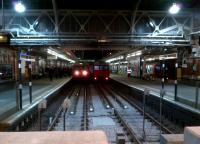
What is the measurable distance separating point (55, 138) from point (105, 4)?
63.9ft

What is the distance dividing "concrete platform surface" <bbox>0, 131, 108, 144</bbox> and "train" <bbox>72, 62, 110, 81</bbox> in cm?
3767

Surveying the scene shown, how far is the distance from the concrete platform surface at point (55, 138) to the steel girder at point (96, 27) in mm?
17636

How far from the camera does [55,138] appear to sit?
3750 mm

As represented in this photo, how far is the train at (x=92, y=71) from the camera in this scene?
4172 centimetres

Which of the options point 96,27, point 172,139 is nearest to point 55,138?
point 172,139

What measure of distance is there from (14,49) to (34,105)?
443 inches

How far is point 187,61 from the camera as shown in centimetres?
2506

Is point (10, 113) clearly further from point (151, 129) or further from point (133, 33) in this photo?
point (133, 33)

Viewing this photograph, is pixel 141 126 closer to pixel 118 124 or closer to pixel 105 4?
pixel 118 124

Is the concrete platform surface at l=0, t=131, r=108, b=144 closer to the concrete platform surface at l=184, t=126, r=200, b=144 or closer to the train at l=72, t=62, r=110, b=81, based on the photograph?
the concrete platform surface at l=184, t=126, r=200, b=144

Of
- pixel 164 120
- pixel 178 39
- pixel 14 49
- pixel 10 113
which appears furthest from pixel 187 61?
pixel 10 113

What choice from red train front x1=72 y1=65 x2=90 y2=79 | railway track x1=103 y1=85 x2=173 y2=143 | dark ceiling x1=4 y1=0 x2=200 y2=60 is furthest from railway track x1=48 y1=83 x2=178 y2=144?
red train front x1=72 y1=65 x2=90 y2=79

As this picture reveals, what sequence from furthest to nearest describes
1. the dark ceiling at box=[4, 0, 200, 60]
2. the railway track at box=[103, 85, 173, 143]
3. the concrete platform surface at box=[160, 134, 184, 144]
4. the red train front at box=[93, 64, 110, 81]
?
1. the red train front at box=[93, 64, 110, 81]
2. the dark ceiling at box=[4, 0, 200, 60]
3. the railway track at box=[103, 85, 173, 143]
4. the concrete platform surface at box=[160, 134, 184, 144]

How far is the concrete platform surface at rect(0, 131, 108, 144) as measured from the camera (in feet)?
11.6
